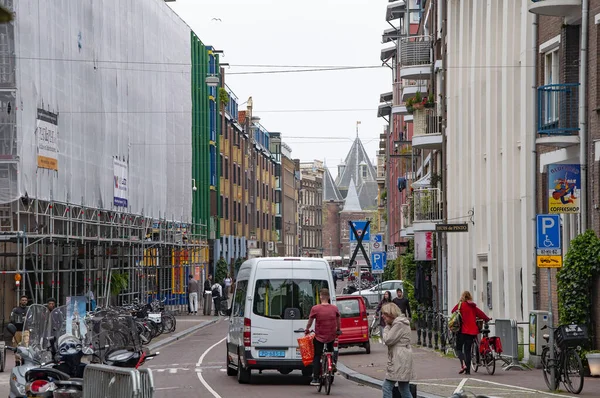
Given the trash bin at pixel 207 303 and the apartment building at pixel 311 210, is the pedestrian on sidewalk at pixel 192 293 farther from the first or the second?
the apartment building at pixel 311 210

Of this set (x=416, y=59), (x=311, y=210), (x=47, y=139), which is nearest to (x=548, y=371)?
(x=47, y=139)

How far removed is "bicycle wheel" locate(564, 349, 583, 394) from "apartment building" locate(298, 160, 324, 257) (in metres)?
142

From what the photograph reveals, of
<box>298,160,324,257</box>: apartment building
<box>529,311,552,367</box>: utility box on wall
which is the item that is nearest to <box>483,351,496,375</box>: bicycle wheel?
<box>529,311,552,367</box>: utility box on wall

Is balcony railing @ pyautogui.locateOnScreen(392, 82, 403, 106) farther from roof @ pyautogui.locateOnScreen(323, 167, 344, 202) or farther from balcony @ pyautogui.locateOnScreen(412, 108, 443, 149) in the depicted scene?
roof @ pyautogui.locateOnScreen(323, 167, 344, 202)

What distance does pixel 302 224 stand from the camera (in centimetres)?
16512

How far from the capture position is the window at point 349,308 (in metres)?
30.5

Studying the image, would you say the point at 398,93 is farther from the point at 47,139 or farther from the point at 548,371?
the point at 548,371

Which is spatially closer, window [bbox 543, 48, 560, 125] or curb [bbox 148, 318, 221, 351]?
window [bbox 543, 48, 560, 125]

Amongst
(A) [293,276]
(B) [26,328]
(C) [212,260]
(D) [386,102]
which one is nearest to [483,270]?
(A) [293,276]

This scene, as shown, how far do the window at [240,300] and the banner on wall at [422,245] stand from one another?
1991 centimetres

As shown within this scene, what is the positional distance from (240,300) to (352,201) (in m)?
170

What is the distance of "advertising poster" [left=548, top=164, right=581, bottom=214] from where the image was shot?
19.9 metres

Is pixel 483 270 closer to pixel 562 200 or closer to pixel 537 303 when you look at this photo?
pixel 537 303

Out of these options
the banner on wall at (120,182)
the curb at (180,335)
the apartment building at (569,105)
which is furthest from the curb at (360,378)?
the banner on wall at (120,182)
